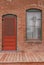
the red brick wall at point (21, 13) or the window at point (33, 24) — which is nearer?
the red brick wall at point (21, 13)

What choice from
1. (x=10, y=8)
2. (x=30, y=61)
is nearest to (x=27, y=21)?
(x=10, y=8)

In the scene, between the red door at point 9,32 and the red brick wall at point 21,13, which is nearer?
the red brick wall at point 21,13

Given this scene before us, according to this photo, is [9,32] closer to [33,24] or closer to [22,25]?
[22,25]

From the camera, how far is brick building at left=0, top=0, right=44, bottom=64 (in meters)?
13.0

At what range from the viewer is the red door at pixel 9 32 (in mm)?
13258

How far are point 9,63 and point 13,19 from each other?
201 inches

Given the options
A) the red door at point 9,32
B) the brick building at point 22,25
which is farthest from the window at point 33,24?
the red door at point 9,32

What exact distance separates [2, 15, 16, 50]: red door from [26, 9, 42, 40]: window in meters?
0.97

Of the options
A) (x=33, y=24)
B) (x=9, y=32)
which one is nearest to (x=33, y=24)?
(x=33, y=24)

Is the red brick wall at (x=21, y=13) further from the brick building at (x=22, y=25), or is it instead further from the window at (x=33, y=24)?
the window at (x=33, y=24)

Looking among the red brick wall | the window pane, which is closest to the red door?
the red brick wall

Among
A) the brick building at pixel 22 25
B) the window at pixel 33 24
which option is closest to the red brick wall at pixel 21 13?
the brick building at pixel 22 25

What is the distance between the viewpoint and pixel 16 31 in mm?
13211

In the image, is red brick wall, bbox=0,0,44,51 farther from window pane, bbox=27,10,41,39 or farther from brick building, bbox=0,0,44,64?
window pane, bbox=27,10,41,39
